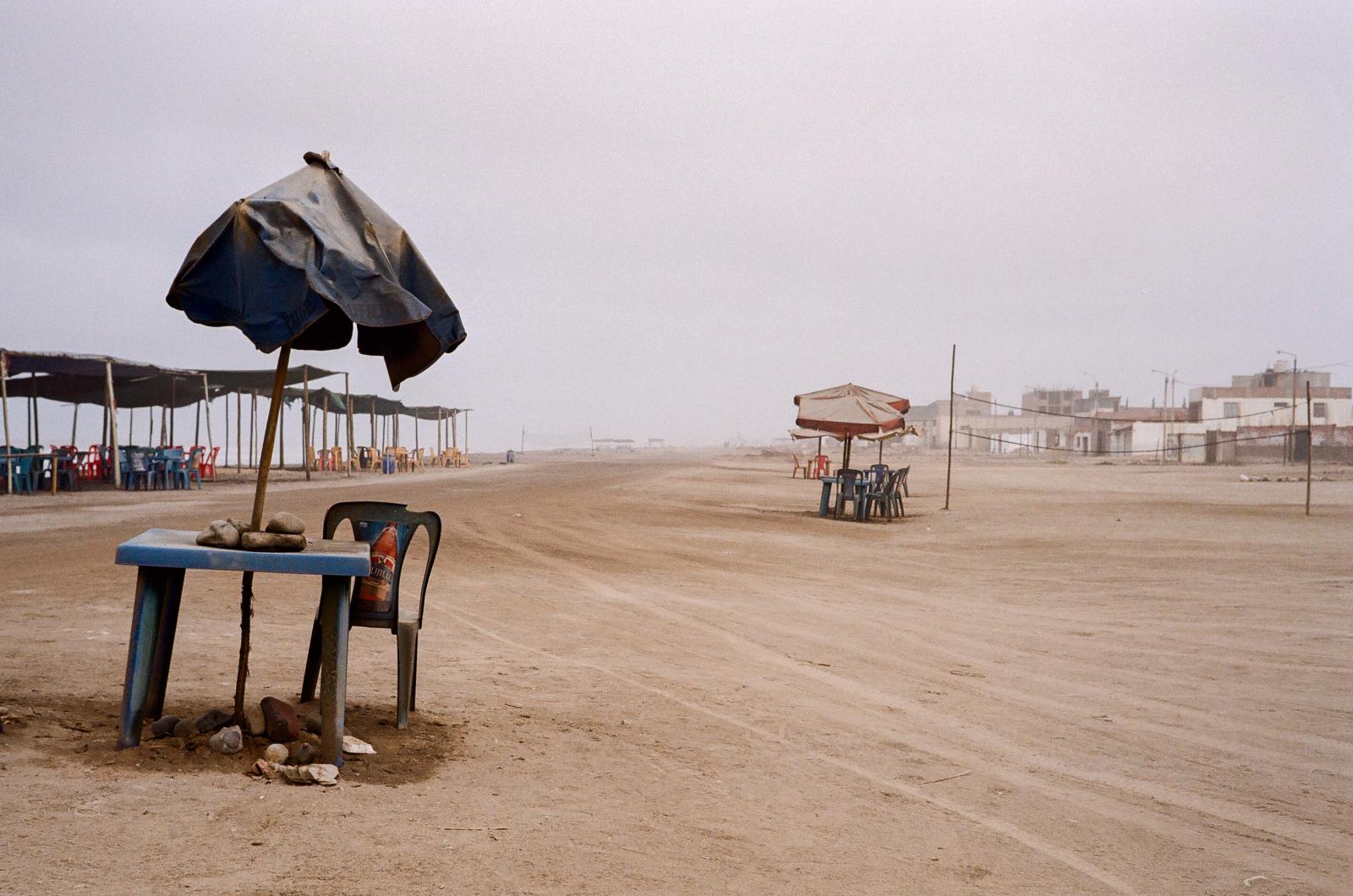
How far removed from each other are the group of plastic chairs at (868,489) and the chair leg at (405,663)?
1633 cm

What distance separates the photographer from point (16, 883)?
2900mm

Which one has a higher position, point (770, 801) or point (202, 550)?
point (202, 550)

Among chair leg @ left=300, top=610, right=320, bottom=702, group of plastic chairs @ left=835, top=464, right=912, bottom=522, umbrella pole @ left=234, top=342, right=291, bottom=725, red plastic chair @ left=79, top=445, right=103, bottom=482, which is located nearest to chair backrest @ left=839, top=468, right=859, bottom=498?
group of plastic chairs @ left=835, top=464, right=912, bottom=522

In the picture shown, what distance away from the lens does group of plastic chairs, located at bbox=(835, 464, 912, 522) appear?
20.5m

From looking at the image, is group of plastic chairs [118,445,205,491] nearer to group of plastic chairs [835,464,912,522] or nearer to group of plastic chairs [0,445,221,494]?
group of plastic chairs [0,445,221,494]

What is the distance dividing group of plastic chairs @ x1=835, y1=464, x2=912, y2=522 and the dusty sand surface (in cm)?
864

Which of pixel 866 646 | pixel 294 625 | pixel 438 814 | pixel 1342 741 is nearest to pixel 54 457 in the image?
pixel 294 625

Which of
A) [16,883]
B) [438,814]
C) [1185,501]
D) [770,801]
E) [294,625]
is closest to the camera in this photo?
[16,883]

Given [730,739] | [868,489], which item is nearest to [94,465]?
[868,489]

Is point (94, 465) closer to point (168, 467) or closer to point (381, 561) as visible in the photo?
point (168, 467)

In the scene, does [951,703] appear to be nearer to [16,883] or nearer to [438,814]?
[438,814]

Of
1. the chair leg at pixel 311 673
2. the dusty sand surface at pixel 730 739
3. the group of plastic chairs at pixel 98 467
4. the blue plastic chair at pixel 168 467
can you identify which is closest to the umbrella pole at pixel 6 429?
Answer: the group of plastic chairs at pixel 98 467

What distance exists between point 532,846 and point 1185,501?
23061 millimetres

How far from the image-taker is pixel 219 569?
4.21 metres
